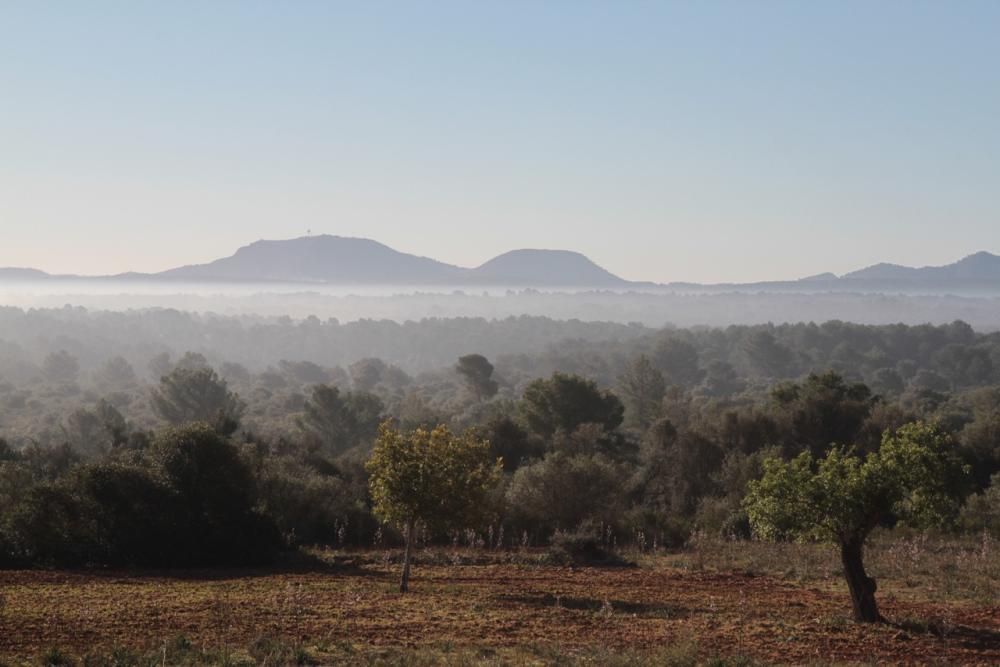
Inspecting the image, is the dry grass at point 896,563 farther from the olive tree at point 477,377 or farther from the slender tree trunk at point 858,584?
the olive tree at point 477,377

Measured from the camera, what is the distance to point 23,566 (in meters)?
24.9

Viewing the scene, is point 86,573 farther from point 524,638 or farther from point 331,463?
point 331,463

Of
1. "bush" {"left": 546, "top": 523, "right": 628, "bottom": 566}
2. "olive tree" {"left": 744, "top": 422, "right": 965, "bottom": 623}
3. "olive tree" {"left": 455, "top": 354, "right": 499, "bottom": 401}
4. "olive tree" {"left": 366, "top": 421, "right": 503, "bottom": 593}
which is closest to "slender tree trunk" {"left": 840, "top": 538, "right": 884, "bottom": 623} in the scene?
"olive tree" {"left": 744, "top": 422, "right": 965, "bottom": 623}

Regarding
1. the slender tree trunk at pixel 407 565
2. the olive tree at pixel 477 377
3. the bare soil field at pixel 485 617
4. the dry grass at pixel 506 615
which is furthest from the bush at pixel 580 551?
the olive tree at pixel 477 377

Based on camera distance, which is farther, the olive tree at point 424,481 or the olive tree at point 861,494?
the olive tree at point 424,481

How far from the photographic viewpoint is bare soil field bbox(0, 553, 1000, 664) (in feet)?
49.2

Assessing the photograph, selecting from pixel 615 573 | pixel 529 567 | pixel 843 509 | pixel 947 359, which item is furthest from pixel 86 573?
pixel 947 359

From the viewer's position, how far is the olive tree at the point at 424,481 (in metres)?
21.6

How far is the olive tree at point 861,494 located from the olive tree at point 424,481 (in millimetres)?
7637

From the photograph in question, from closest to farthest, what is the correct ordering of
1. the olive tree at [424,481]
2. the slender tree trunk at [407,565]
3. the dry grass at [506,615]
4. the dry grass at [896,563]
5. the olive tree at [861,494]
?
the dry grass at [506,615]
the olive tree at [861,494]
the slender tree trunk at [407,565]
the olive tree at [424,481]
the dry grass at [896,563]

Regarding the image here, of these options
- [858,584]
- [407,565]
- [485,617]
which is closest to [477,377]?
[407,565]

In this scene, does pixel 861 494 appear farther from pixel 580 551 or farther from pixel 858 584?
pixel 580 551

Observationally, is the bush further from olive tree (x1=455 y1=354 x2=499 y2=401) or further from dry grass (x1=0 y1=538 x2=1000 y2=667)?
olive tree (x1=455 y1=354 x2=499 y2=401)

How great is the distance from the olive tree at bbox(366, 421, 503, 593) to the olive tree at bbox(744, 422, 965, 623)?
7.64 meters
